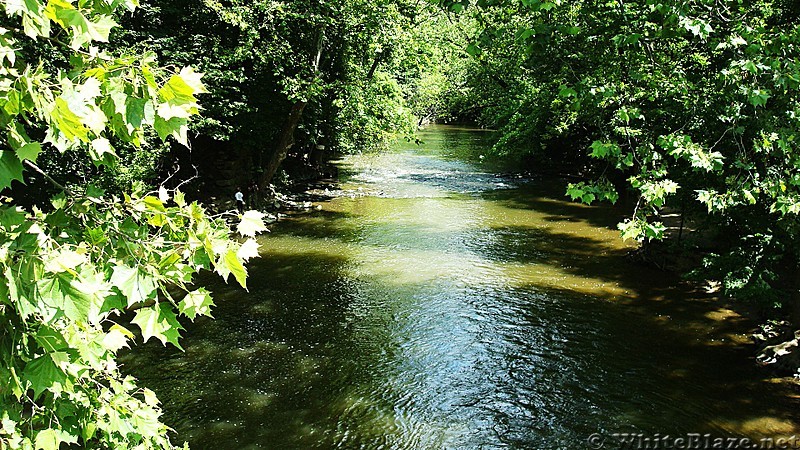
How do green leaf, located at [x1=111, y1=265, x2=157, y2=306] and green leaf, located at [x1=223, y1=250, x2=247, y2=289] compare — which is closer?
green leaf, located at [x1=111, y1=265, x2=157, y2=306]

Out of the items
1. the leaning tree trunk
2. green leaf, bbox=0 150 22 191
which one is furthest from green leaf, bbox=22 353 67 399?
the leaning tree trunk

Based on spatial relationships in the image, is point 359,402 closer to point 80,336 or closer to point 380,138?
point 80,336

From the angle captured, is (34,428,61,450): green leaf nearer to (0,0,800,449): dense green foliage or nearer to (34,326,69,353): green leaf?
(0,0,800,449): dense green foliage

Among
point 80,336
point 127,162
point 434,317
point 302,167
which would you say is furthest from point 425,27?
point 80,336

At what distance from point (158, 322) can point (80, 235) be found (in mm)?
604

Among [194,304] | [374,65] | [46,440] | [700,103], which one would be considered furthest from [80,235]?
[374,65]

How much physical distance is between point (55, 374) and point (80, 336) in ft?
1.27

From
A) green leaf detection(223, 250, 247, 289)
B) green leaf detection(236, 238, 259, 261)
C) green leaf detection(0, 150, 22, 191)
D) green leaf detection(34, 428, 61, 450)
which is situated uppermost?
green leaf detection(0, 150, 22, 191)

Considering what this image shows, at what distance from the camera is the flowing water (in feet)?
24.8

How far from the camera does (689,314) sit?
1130 centimetres

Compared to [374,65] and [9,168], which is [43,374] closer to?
[9,168]

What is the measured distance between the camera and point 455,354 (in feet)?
31.6

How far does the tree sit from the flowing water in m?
5.09

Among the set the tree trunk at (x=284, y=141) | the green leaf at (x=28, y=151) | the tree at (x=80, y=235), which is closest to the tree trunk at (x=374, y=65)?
the tree trunk at (x=284, y=141)
